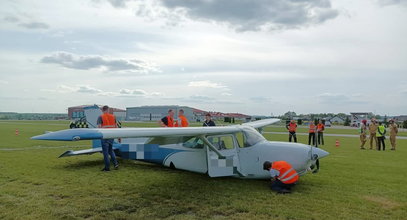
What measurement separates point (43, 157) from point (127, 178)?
221 inches

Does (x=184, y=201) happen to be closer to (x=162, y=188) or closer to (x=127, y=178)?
(x=162, y=188)

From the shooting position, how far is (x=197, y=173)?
912cm

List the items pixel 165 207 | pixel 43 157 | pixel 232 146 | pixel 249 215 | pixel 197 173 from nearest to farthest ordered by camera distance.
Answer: pixel 249 215, pixel 165 207, pixel 232 146, pixel 197 173, pixel 43 157

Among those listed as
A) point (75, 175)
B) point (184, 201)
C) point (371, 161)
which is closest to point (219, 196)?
point (184, 201)

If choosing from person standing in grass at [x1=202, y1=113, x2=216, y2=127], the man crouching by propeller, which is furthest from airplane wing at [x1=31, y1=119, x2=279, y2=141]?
person standing in grass at [x1=202, y1=113, x2=216, y2=127]

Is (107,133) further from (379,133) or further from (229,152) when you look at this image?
(379,133)

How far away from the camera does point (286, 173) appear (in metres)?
7.11

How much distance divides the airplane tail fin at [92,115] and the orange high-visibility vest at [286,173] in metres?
6.76

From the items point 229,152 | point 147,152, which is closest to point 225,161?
point 229,152

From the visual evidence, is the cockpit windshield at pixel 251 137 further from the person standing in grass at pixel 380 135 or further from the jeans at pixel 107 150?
the person standing in grass at pixel 380 135

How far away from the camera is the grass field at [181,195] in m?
5.77

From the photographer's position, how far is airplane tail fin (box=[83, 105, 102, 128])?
1113 centimetres

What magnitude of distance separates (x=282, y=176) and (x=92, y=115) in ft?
23.3

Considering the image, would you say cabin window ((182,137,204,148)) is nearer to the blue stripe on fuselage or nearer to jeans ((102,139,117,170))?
the blue stripe on fuselage
